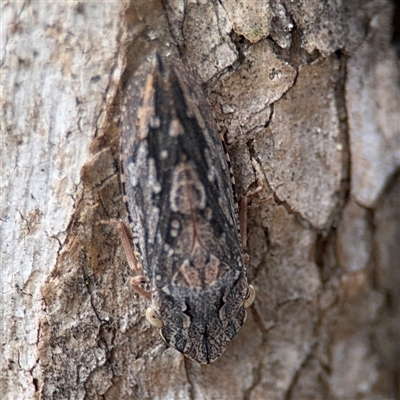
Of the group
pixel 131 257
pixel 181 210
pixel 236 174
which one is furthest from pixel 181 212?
pixel 236 174

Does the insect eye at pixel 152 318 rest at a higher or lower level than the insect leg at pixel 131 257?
lower

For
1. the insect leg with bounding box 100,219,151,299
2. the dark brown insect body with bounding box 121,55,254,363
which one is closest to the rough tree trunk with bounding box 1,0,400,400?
the insect leg with bounding box 100,219,151,299

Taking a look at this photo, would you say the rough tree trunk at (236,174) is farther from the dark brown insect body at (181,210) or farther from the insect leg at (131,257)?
the dark brown insect body at (181,210)

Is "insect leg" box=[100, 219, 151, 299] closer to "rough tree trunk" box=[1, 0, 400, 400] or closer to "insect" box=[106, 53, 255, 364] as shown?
"insect" box=[106, 53, 255, 364]

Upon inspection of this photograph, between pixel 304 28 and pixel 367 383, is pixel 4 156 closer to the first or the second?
pixel 304 28

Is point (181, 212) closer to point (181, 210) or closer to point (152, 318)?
point (181, 210)

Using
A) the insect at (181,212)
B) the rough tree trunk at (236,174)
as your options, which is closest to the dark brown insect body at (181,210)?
the insect at (181,212)

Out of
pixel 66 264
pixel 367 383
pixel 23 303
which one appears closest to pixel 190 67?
pixel 66 264
